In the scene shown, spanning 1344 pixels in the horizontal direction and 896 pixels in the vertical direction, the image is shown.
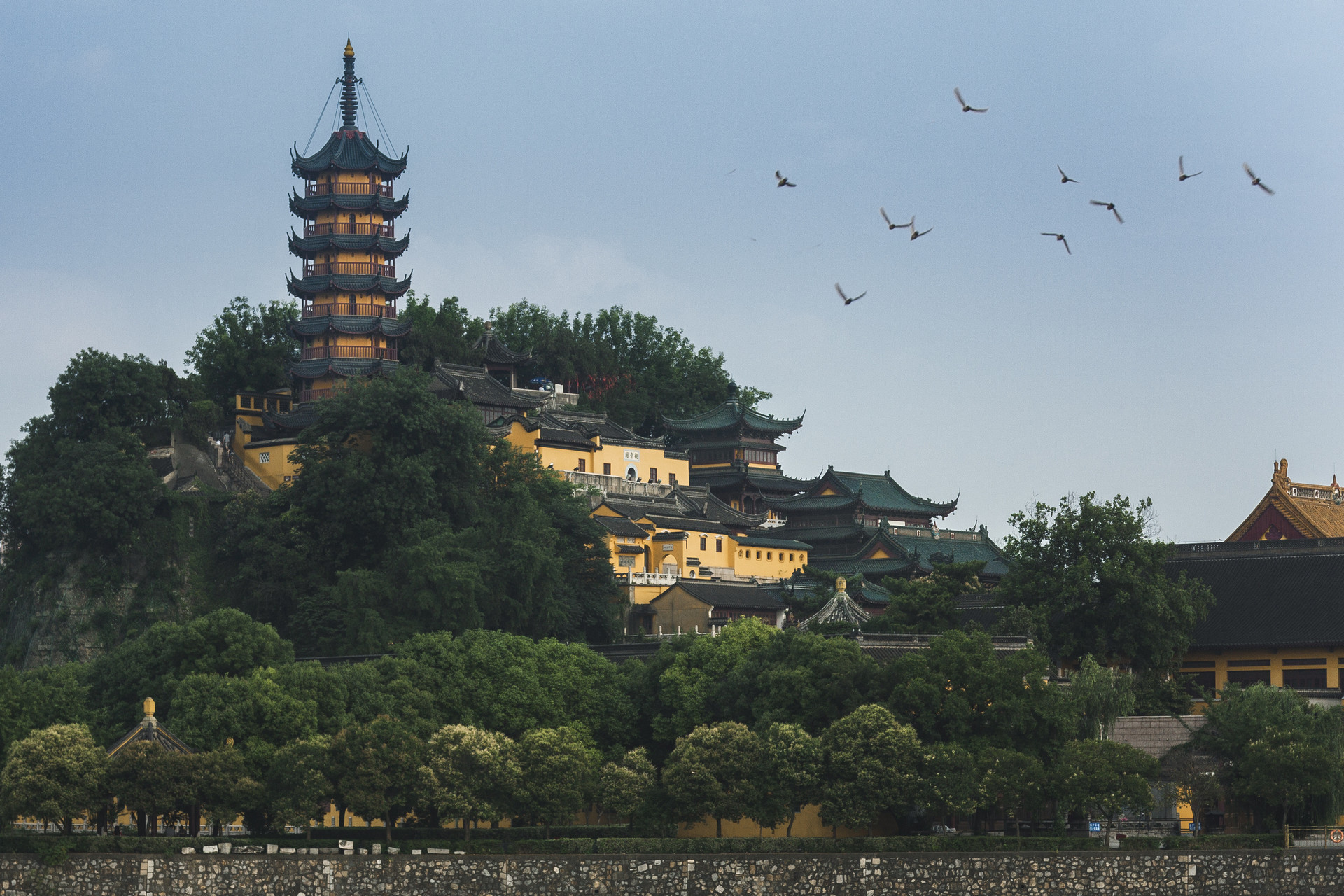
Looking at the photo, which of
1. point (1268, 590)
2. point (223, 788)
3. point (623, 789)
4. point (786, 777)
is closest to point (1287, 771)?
point (786, 777)

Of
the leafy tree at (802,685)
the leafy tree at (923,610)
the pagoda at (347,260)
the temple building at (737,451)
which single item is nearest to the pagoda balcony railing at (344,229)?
the pagoda at (347,260)

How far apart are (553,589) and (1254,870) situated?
80.7ft

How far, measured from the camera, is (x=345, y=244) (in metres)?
78.9

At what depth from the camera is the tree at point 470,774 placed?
43.0 m

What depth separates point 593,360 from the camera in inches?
3649

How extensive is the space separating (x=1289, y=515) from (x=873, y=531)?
60.4ft

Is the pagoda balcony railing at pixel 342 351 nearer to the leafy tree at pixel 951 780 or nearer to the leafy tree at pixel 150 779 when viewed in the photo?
the leafy tree at pixel 150 779

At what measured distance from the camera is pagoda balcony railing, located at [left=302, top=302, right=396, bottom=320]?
257ft

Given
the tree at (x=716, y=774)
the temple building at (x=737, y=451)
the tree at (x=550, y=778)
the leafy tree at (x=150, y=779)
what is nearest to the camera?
the leafy tree at (x=150, y=779)

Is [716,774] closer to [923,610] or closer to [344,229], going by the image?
[923,610]

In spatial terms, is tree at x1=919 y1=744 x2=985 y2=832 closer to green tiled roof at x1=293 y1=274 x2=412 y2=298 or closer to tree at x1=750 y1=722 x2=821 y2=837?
tree at x1=750 y1=722 x2=821 y2=837

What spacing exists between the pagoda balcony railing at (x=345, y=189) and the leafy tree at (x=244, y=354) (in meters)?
5.25

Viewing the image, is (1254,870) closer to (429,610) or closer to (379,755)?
(379,755)

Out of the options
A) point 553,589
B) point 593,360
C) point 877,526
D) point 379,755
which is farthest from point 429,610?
point 593,360
